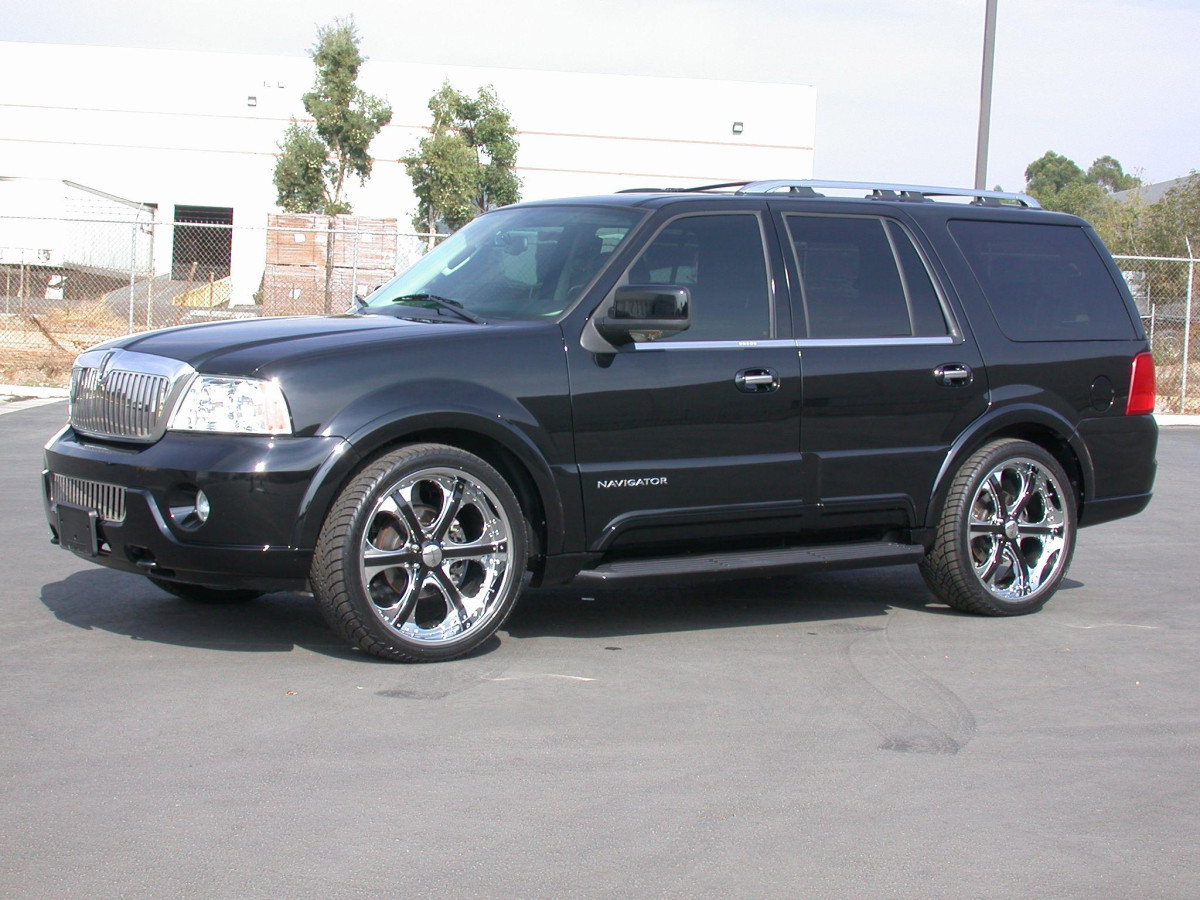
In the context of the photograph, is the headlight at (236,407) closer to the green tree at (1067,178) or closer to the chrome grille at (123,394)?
the chrome grille at (123,394)

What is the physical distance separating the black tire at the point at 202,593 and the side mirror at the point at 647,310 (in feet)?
6.97

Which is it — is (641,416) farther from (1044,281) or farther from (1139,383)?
(1139,383)

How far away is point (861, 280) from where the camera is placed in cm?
678

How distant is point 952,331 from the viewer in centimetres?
693

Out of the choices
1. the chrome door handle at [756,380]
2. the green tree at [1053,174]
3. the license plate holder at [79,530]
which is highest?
the green tree at [1053,174]

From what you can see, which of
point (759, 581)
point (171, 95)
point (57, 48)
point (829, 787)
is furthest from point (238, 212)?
point (829, 787)

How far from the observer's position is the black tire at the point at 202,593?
6574mm

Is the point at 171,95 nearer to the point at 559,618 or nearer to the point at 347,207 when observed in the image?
the point at 347,207

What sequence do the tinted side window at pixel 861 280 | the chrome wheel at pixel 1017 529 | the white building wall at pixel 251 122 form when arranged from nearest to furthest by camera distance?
the tinted side window at pixel 861 280, the chrome wheel at pixel 1017 529, the white building wall at pixel 251 122

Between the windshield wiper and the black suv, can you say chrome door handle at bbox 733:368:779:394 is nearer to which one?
the black suv

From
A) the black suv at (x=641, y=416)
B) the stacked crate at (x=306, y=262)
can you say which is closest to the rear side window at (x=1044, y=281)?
the black suv at (x=641, y=416)

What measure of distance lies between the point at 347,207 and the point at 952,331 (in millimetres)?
37017

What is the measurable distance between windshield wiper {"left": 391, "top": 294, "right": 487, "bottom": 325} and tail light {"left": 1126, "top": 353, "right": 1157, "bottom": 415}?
3.63 m

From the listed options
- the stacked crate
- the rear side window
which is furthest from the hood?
the stacked crate
